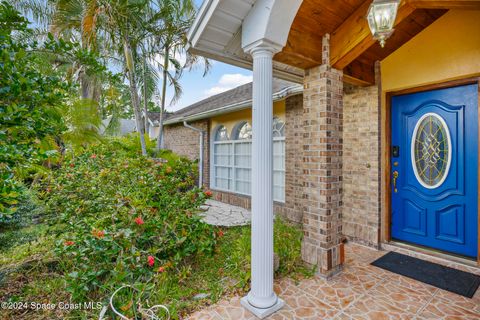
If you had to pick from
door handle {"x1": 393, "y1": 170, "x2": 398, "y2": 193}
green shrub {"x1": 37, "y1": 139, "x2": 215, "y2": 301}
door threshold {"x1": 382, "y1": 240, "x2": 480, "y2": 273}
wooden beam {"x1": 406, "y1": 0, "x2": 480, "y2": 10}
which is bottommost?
door threshold {"x1": 382, "y1": 240, "x2": 480, "y2": 273}

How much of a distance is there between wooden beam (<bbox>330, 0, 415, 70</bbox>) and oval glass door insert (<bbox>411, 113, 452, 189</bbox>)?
5.35ft

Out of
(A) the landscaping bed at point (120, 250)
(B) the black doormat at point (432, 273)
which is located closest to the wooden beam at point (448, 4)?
(B) the black doormat at point (432, 273)

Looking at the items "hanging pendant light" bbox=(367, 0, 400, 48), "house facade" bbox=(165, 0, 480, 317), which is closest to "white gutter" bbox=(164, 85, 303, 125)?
"house facade" bbox=(165, 0, 480, 317)

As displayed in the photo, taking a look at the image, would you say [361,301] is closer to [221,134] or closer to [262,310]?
[262,310]

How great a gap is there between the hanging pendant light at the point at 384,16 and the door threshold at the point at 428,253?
121 inches

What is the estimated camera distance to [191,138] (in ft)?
31.1

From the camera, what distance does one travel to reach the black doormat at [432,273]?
290 centimetres

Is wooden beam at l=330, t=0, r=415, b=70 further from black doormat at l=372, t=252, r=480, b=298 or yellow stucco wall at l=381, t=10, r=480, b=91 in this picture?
black doormat at l=372, t=252, r=480, b=298

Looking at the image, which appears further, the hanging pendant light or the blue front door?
the blue front door

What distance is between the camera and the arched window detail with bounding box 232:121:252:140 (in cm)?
729

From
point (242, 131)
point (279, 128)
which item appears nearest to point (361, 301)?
point (279, 128)

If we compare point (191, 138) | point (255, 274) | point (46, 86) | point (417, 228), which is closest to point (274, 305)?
point (255, 274)

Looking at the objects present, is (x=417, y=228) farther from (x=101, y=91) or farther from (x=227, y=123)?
(x=101, y=91)

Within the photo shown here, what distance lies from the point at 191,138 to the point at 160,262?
6.81 metres
